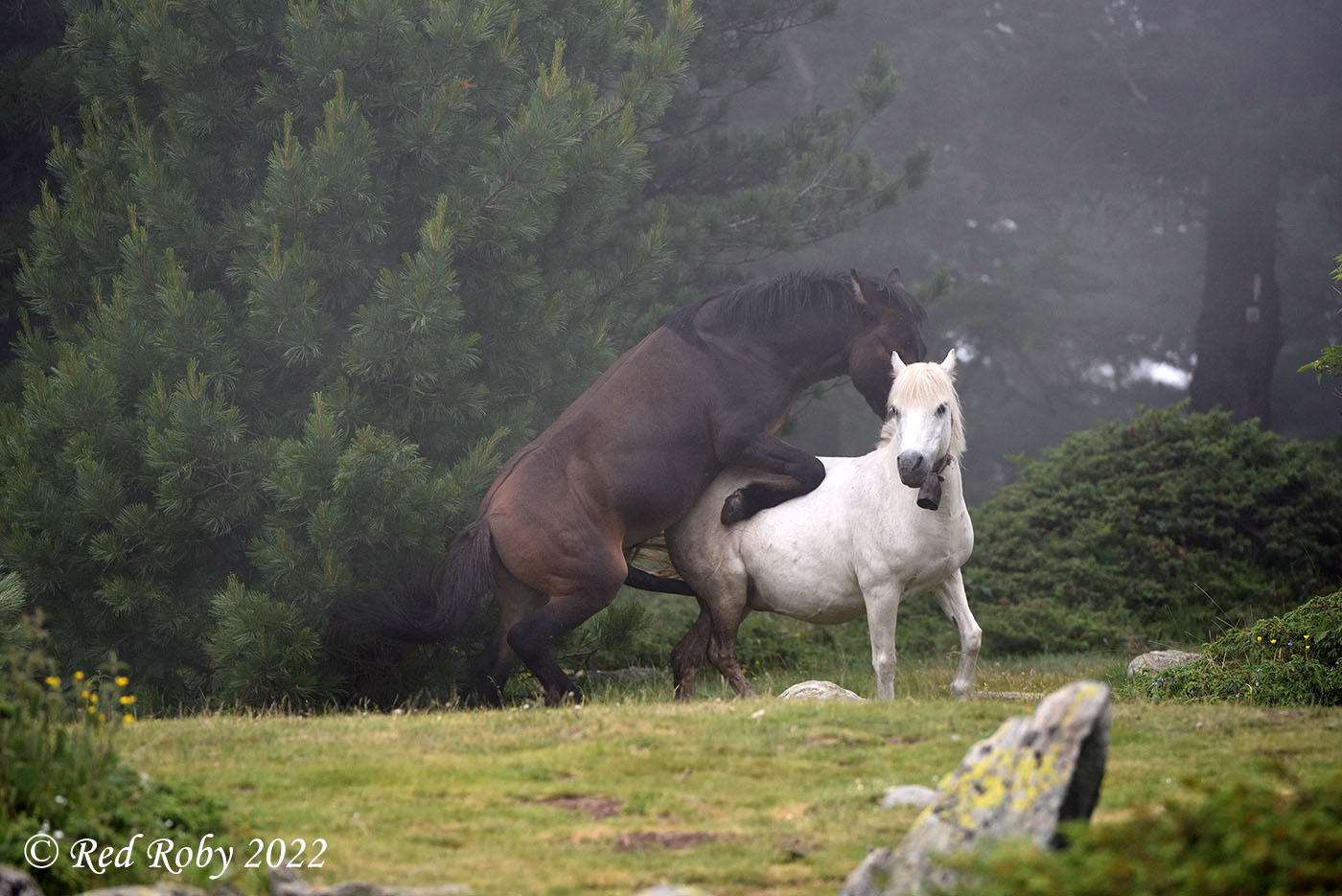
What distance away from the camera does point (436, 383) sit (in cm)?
926

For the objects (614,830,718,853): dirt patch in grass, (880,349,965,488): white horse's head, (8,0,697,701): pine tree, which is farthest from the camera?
(8,0,697,701): pine tree

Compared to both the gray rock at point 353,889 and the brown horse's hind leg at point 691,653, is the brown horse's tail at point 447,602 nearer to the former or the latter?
the brown horse's hind leg at point 691,653

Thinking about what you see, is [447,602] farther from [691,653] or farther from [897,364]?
[897,364]

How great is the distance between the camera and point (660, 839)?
466 centimetres

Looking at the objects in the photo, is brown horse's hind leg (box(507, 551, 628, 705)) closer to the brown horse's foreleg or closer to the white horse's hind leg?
the brown horse's foreleg

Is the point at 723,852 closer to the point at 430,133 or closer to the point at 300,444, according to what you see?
the point at 300,444

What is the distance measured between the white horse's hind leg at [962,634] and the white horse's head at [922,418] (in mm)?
839

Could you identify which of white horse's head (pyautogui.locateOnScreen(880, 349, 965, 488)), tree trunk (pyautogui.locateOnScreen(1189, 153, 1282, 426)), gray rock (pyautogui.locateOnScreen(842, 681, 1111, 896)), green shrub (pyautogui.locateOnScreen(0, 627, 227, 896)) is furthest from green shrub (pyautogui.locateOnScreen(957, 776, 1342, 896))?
tree trunk (pyautogui.locateOnScreen(1189, 153, 1282, 426))

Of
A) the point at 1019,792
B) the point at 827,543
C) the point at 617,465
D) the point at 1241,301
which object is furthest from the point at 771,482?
the point at 1241,301

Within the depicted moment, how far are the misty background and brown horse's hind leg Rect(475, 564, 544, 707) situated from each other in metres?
12.8

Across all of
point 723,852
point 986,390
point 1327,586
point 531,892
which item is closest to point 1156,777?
point 723,852

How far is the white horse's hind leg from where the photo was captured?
7590mm

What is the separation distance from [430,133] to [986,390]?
1891 centimetres

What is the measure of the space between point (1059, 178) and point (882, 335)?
1759 centimetres
